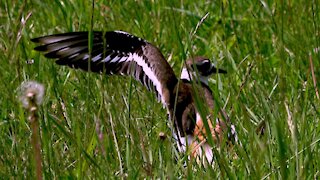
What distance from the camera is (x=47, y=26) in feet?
19.7

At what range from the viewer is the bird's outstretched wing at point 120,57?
466cm

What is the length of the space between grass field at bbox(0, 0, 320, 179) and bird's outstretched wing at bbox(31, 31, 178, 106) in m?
0.07

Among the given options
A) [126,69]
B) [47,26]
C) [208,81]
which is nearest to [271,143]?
[126,69]

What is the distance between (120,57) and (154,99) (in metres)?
0.40

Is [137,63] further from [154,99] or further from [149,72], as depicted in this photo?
[154,99]

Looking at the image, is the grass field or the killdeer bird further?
the killdeer bird

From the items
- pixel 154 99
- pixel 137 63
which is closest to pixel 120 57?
pixel 137 63

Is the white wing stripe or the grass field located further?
the white wing stripe

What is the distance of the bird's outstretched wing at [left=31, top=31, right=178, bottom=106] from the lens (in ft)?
15.3

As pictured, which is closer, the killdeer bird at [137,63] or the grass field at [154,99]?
the grass field at [154,99]

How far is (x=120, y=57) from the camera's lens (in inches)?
191

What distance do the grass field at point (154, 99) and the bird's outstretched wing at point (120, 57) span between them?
0.23ft

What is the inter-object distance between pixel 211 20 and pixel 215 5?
0.19 m

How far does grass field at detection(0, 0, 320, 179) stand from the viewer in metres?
3.20
